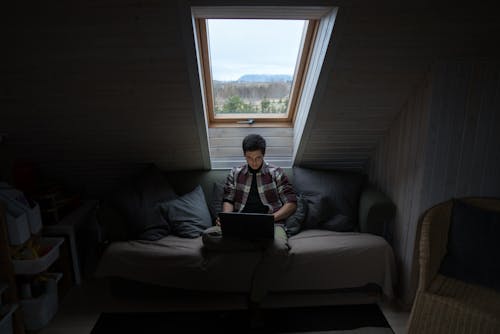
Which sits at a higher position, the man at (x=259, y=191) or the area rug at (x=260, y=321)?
the man at (x=259, y=191)

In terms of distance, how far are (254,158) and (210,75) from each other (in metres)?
0.65

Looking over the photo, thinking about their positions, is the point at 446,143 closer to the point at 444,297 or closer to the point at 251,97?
the point at 444,297

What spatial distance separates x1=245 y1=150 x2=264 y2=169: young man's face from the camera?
221 cm

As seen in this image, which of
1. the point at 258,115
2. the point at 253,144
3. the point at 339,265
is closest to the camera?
the point at 339,265

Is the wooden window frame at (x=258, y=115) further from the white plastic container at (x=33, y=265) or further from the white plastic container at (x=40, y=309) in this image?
the white plastic container at (x=40, y=309)

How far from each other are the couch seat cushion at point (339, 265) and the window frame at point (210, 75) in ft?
3.36

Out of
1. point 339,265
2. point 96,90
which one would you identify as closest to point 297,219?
point 339,265

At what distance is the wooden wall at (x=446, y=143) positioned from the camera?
1840 millimetres

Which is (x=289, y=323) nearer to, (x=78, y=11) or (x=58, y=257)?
(x=58, y=257)

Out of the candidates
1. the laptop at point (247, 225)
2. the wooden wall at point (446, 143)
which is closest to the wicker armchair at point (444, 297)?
the wooden wall at point (446, 143)

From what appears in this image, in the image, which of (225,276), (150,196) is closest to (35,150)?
(150,196)

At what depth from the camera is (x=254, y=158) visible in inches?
88.3

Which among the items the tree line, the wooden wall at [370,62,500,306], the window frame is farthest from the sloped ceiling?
the tree line

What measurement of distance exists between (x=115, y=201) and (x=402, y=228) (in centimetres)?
192
